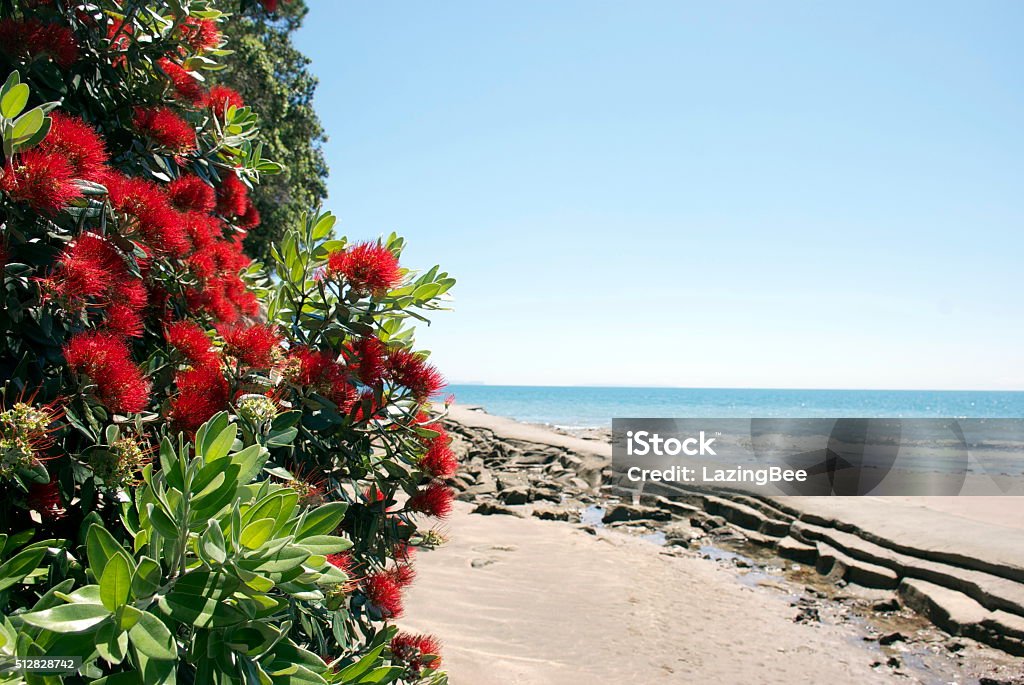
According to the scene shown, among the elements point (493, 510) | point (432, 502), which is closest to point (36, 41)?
point (432, 502)

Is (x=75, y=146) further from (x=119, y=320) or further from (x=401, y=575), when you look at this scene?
(x=401, y=575)

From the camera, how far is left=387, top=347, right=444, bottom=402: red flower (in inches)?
81.7

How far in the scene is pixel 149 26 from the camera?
6.94 feet

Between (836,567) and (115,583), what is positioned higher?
(115,583)

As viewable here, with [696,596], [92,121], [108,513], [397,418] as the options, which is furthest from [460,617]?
[92,121]

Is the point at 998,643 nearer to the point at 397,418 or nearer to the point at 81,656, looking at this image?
the point at 397,418

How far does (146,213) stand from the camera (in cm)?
173

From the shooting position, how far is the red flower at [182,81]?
2.21 metres

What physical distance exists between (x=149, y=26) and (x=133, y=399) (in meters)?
1.31

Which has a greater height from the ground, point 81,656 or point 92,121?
point 92,121

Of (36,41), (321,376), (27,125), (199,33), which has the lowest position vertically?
(321,376)

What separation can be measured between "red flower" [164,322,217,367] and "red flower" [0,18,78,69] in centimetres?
80

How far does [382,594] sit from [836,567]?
7418mm

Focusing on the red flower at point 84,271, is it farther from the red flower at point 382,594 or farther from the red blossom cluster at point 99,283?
the red flower at point 382,594
